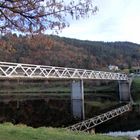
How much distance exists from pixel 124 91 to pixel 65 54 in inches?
2532

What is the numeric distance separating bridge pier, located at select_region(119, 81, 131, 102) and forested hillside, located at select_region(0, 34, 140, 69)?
50.2 ft

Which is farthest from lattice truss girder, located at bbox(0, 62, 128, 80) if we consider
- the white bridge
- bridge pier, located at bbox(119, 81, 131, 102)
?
bridge pier, located at bbox(119, 81, 131, 102)

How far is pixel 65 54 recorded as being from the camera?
5541 inches

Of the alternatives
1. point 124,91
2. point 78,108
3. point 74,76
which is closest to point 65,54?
point 124,91

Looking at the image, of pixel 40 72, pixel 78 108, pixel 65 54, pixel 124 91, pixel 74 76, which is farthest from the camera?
pixel 65 54

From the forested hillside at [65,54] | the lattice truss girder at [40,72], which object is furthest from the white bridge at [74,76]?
the forested hillside at [65,54]

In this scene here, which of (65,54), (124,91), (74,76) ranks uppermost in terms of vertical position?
(65,54)

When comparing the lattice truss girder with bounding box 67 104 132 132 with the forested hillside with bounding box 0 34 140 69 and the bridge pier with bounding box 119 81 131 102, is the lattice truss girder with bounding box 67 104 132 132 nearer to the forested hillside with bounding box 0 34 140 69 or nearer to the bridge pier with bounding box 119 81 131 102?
the forested hillside with bounding box 0 34 140 69

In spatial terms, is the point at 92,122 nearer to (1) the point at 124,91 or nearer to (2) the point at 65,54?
(1) the point at 124,91

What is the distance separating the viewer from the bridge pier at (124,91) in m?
74.9

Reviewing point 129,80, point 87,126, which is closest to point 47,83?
point 129,80

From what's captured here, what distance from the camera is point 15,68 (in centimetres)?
4444

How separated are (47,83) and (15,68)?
62753 mm

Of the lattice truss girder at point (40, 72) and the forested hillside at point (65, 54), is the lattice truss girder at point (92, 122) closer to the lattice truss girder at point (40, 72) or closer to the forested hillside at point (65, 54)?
the forested hillside at point (65, 54)
